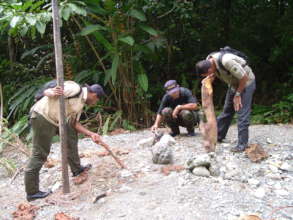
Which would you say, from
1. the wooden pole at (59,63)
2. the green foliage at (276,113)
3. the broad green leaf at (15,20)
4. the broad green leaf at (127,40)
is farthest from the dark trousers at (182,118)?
the green foliage at (276,113)

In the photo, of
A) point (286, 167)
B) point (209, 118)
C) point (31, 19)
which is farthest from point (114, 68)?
point (286, 167)

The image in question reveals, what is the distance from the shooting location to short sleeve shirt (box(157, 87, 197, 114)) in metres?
4.49

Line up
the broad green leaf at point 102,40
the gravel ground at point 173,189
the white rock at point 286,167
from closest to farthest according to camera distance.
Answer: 1. the gravel ground at point 173,189
2. the white rock at point 286,167
3. the broad green leaf at point 102,40

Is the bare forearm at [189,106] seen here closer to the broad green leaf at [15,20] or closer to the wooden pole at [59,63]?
the wooden pole at [59,63]

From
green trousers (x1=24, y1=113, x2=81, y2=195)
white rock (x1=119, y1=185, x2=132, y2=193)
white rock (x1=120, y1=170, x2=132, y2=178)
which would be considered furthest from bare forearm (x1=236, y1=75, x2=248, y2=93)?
green trousers (x1=24, y1=113, x2=81, y2=195)

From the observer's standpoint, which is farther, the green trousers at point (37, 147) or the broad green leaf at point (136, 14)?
the broad green leaf at point (136, 14)

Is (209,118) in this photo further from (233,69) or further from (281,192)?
(281,192)

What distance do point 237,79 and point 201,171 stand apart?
128 cm

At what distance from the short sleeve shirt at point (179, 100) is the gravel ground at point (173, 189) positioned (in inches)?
24.7

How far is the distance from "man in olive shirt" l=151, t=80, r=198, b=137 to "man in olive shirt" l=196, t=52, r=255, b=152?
0.57 meters

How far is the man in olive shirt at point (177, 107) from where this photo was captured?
4355 mm

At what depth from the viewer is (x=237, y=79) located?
375cm

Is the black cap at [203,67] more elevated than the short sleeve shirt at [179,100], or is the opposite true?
the black cap at [203,67]

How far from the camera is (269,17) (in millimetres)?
8055
